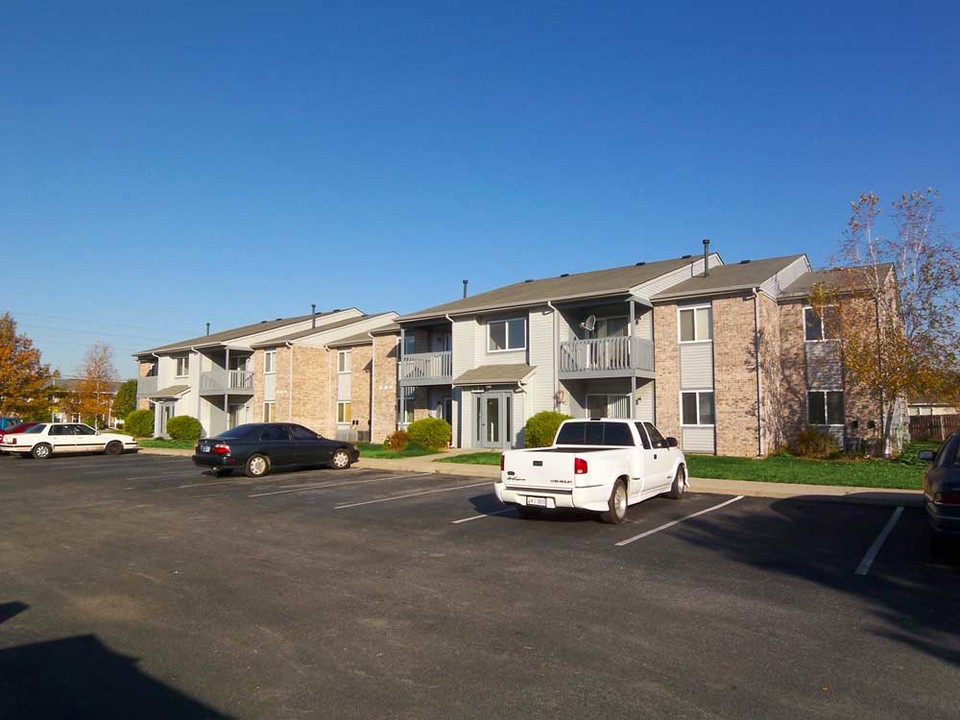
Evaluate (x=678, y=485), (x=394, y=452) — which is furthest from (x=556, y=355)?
(x=678, y=485)

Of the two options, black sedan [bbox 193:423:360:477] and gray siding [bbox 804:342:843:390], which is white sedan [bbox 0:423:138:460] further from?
gray siding [bbox 804:342:843:390]

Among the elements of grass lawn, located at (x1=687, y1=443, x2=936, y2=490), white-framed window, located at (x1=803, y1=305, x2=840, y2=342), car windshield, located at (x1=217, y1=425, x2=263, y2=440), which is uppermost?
white-framed window, located at (x1=803, y1=305, x2=840, y2=342)

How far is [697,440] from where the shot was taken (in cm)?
2412

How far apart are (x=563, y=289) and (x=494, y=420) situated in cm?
598

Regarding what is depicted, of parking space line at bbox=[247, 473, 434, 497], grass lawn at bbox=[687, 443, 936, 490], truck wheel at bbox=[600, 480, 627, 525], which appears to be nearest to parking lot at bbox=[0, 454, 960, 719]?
truck wheel at bbox=[600, 480, 627, 525]

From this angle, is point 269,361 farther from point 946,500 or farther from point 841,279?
point 946,500

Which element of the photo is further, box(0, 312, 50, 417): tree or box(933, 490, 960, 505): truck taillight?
box(0, 312, 50, 417): tree

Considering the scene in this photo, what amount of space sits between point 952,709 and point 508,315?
79.8ft

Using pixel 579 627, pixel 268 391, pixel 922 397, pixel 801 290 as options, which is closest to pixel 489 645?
pixel 579 627

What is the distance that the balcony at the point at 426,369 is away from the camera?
96.5 feet

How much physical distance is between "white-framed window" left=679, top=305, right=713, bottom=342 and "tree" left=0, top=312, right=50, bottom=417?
43465mm

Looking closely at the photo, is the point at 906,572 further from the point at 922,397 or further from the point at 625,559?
the point at 922,397

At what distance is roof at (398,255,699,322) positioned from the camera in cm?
2538

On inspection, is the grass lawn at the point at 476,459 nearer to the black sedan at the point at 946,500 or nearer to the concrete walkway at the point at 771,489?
the concrete walkway at the point at 771,489
